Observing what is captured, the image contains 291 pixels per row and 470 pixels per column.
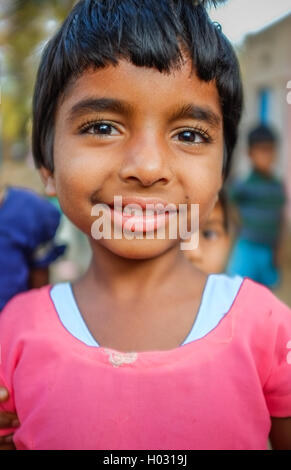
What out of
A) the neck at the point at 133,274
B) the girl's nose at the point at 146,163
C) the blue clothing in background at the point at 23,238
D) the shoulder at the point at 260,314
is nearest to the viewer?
the girl's nose at the point at 146,163

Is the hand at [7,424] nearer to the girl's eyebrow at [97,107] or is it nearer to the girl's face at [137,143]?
the girl's face at [137,143]

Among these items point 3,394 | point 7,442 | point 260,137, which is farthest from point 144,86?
point 260,137

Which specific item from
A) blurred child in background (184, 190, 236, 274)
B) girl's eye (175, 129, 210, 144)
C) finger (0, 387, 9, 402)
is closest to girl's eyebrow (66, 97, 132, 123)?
girl's eye (175, 129, 210, 144)

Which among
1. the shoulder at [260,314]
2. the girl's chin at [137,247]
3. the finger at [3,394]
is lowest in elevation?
the finger at [3,394]

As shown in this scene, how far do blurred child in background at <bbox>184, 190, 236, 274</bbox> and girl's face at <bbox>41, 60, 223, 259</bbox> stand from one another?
97 centimetres

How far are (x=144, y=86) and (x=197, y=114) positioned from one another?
5.1 inches

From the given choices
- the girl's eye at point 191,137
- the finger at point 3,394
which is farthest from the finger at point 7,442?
the girl's eye at point 191,137

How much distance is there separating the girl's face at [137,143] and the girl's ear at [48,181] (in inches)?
5.4

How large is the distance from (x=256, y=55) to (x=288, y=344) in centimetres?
672

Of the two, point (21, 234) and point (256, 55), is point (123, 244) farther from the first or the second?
point (256, 55)

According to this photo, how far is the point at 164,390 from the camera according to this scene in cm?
102

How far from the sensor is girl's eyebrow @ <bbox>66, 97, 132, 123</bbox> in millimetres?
996

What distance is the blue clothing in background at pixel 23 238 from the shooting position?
1689mm

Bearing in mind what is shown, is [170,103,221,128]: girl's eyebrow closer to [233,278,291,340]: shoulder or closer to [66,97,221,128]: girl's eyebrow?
[66,97,221,128]: girl's eyebrow
